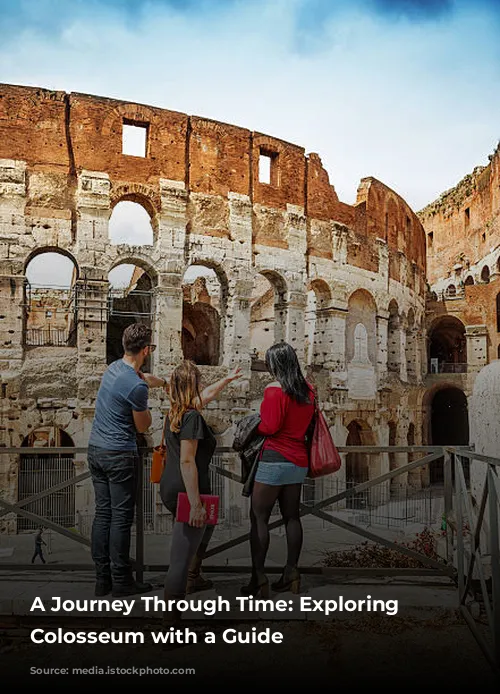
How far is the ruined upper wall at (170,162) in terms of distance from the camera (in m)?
15.7

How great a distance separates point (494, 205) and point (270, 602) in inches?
1209

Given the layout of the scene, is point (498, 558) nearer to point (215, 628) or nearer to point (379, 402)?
point (215, 628)

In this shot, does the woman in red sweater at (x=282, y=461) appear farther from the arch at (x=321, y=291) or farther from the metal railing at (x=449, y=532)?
the arch at (x=321, y=291)

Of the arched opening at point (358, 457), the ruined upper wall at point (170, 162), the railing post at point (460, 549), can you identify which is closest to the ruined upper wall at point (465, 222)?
the ruined upper wall at point (170, 162)

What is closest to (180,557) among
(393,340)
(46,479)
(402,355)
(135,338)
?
(135,338)

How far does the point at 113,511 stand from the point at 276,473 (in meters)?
1.15

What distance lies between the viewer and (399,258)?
2359 cm

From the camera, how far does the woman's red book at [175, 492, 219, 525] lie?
394 centimetres

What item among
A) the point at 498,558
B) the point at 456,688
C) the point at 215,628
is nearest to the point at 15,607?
the point at 215,628

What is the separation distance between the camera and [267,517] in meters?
4.36

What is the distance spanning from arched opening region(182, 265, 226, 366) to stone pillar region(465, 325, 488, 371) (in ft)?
38.4

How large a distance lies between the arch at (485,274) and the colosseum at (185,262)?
10.8m

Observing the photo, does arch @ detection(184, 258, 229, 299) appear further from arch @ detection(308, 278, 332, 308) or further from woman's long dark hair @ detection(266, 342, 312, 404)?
woman's long dark hair @ detection(266, 342, 312, 404)

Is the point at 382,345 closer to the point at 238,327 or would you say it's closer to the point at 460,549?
the point at 238,327
